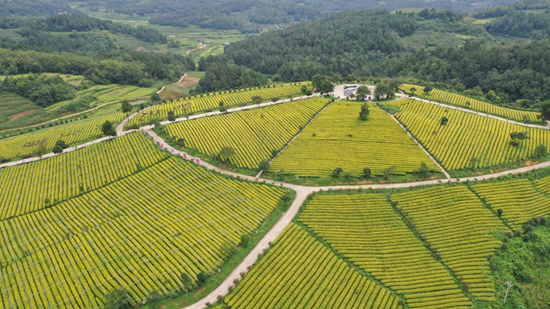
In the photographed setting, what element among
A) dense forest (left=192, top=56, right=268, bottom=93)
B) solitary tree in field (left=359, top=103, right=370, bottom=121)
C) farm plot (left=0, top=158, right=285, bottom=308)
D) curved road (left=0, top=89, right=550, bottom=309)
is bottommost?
dense forest (left=192, top=56, right=268, bottom=93)

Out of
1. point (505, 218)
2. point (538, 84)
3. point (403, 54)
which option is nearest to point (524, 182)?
point (505, 218)

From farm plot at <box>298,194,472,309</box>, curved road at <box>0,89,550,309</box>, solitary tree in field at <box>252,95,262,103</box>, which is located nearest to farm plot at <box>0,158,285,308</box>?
curved road at <box>0,89,550,309</box>

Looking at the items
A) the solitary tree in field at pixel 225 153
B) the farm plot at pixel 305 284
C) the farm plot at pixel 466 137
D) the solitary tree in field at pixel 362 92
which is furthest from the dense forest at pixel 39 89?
the farm plot at pixel 466 137

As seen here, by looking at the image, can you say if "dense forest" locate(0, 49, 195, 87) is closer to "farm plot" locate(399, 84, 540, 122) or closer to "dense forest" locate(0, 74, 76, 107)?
"dense forest" locate(0, 74, 76, 107)

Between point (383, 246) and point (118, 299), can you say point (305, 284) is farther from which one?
point (118, 299)

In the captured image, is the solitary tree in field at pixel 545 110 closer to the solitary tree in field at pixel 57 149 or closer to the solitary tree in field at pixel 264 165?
the solitary tree in field at pixel 264 165

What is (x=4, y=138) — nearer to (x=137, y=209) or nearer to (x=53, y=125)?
(x=53, y=125)
